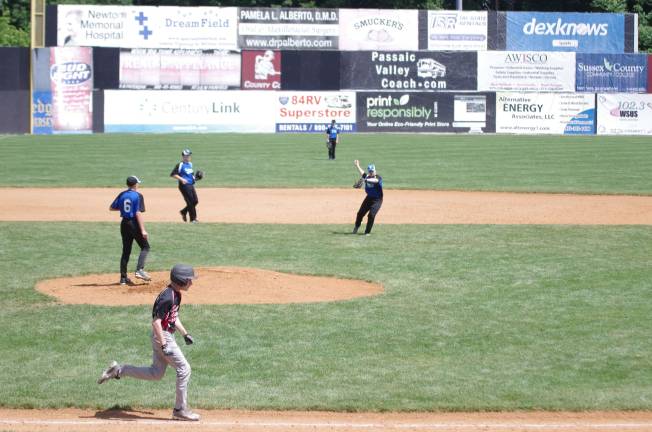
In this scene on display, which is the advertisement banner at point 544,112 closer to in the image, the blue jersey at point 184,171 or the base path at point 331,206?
the base path at point 331,206

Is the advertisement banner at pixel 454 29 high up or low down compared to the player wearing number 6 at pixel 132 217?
up

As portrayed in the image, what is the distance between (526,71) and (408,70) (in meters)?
8.20

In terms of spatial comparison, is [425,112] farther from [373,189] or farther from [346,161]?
[373,189]

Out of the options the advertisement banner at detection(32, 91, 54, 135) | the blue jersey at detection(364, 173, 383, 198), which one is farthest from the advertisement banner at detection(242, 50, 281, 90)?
the blue jersey at detection(364, 173, 383, 198)

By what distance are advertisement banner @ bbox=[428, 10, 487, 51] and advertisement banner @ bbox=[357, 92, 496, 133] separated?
411 cm

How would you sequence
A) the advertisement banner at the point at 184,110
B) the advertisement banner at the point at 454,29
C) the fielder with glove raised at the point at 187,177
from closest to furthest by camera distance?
the fielder with glove raised at the point at 187,177
the advertisement banner at the point at 184,110
the advertisement banner at the point at 454,29

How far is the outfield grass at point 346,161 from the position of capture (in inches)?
1594

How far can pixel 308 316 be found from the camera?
667 inches

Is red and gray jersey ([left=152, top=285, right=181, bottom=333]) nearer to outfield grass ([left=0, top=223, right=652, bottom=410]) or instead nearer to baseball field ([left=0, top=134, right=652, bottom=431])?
baseball field ([left=0, top=134, right=652, bottom=431])

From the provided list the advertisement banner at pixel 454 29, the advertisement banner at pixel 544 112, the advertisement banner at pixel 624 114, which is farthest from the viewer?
the advertisement banner at pixel 454 29

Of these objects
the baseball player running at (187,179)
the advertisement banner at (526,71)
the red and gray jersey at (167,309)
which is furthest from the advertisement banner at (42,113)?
the red and gray jersey at (167,309)

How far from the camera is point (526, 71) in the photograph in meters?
72.4

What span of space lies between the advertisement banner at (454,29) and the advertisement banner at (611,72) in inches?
268

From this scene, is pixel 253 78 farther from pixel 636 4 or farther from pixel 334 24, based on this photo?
pixel 636 4
